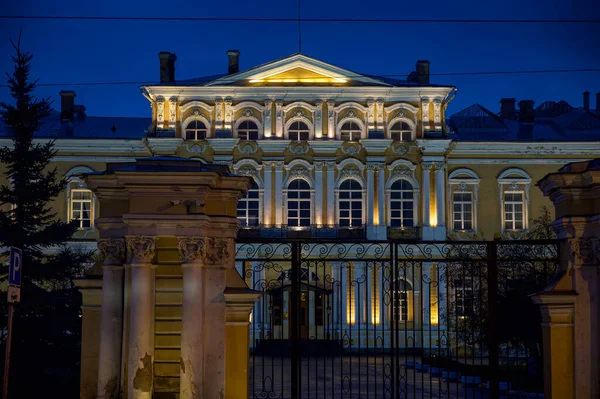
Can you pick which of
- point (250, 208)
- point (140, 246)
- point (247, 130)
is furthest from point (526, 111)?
point (140, 246)

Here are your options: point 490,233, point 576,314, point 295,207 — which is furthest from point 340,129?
point 576,314

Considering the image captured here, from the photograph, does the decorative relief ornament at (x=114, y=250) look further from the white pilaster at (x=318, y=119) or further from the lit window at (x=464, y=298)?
the white pilaster at (x=318, y=119)

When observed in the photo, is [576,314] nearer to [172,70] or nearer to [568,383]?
[568,383]

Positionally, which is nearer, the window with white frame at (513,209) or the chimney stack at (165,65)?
the window with white frame at (513,209)

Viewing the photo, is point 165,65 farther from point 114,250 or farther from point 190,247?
point 190,247

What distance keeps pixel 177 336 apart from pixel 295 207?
2564 centimetres

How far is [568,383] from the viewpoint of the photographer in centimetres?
1001

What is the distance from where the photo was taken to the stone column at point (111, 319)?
9734 millimetres

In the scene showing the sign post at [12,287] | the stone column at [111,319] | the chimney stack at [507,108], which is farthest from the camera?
the chimney stack at [507,108]

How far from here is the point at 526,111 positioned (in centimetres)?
3994

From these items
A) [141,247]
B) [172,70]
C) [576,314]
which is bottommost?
[576,314]

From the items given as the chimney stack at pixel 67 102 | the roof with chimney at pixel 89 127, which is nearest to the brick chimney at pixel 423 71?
the roof with chimney at pixel 89 127

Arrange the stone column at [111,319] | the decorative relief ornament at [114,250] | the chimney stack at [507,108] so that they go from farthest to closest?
the chimney stack at [507,108] → the decorative relief ornament at [114,250] → the stone column at [111,319]

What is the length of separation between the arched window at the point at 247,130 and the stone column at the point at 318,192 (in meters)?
2.77
